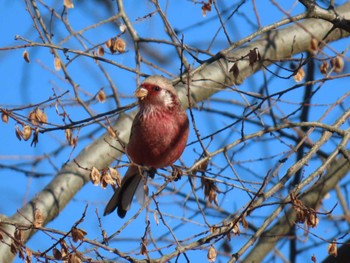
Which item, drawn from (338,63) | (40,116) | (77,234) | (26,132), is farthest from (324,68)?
(77,234)

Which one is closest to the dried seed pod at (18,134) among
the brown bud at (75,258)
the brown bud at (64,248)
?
the brown bud at (64,248)

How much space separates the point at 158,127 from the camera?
5.89 meters

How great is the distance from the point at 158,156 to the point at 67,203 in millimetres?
1148

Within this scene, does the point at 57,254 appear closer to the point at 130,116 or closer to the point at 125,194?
the point at 125,194

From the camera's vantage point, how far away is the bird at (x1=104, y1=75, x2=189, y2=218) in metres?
5.88

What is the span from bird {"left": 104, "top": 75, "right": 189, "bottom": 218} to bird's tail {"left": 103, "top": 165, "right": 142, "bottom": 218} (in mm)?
311

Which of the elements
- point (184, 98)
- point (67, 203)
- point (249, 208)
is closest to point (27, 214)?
point (67, 203)

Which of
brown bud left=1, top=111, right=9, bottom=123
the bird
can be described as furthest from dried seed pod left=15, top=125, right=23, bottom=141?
the bird

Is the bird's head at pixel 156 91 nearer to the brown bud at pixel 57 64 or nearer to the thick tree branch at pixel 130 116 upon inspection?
the thick tree branch at pixel 130 116

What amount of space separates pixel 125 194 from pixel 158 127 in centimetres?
71

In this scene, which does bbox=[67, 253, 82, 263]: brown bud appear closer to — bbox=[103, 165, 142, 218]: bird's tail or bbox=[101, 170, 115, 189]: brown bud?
Answer: bbox=[101, 170, 115, 189]: brown bud

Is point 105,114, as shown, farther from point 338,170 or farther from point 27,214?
point 338,170

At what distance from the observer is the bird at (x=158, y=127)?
5875 millimetres

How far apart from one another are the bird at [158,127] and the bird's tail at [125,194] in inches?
12.2
